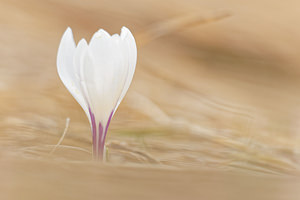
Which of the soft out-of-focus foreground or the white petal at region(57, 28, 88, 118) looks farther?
the soft out-of-focus foreground

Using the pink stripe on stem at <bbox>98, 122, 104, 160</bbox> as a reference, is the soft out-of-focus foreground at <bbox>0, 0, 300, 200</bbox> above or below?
above

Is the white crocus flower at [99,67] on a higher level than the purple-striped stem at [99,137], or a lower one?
higher

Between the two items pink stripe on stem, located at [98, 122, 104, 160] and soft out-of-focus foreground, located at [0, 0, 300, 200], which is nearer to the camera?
pink stripe on stem, located at [98, 122, 104, 160]

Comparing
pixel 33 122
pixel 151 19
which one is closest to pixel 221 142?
pixel 33 122

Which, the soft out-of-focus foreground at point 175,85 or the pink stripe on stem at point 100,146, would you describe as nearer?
the pink stripe on stem at point 100,146
